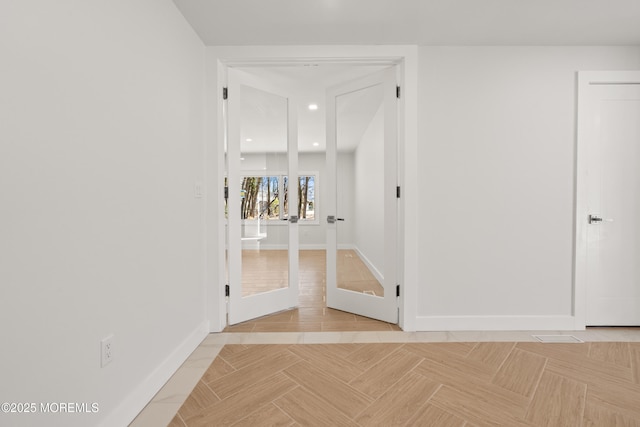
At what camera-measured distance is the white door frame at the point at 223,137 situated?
2395mm

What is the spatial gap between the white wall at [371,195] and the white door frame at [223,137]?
277 millimetres

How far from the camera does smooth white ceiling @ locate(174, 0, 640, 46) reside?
6.34ft

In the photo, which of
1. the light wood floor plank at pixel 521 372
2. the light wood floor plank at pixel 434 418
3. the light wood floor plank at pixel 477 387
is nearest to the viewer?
the light wood floor plank at pixel 434 418

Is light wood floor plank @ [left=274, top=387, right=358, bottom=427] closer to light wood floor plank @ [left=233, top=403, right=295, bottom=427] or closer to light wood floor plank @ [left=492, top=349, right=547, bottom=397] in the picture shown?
light wood floor plank @ [left=233, top=403, right=295, bottom=427]

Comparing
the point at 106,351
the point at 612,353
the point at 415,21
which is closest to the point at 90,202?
the point at 106,351

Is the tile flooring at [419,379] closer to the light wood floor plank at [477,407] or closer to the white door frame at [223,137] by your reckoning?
the light wood floor plank at [477,407]

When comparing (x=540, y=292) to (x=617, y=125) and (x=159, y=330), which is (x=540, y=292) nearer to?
(x=617, y=125)

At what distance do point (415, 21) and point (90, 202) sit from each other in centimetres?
231

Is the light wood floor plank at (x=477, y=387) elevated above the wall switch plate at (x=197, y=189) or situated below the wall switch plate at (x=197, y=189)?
below

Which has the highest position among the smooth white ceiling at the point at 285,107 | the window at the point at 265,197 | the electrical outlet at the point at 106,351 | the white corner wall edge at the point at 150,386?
the smooth white ceiling at the point at 285,107

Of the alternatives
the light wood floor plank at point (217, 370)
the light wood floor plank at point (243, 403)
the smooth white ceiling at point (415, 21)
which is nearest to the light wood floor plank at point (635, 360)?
the light wood floor plank at point (243, 403)

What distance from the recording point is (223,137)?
244 centimetres

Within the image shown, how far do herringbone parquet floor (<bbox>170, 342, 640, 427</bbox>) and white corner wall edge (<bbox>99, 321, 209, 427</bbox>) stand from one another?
21 cm

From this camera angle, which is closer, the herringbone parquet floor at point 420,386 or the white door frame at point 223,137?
the herringbone parquet floor at point 420,386
